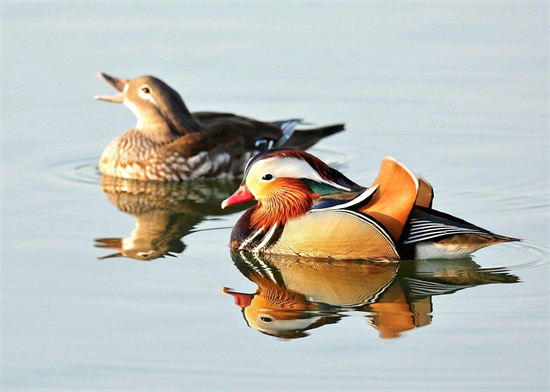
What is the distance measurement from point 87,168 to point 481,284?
5294 mm

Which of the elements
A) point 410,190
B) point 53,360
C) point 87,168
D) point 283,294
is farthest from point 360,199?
point 87,168

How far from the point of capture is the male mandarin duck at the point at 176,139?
41.2 ft

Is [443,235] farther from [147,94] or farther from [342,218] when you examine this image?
[147,94]

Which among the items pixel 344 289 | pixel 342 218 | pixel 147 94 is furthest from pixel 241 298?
pixel 147 94

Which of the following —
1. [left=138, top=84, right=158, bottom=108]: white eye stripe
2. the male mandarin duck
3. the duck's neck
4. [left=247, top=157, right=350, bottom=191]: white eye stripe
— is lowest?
the duck's neck

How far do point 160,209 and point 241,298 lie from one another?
2879 millimetres

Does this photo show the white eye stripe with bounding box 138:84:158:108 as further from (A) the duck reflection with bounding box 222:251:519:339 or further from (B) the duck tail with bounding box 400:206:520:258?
(B) the duck tail with bounding box 400:206:520:258

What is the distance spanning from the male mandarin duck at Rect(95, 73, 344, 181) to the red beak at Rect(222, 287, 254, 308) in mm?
3865

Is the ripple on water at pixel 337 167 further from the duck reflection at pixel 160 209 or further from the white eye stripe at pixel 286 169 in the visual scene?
the white eye stripe at pixel 286 169

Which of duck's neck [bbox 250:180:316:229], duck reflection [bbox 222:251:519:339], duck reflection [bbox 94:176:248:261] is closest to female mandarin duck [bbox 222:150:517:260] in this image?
duck's neck [bbox 250:180:316:229]

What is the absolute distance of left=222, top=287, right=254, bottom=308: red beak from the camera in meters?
8.61

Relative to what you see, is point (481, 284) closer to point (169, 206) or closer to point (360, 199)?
point (360, 199)

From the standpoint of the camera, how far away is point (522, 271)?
9188mm

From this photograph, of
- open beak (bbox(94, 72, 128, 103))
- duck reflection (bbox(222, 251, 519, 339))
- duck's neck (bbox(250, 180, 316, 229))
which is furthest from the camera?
open beak (bbox(94, 72, 128, 103))
